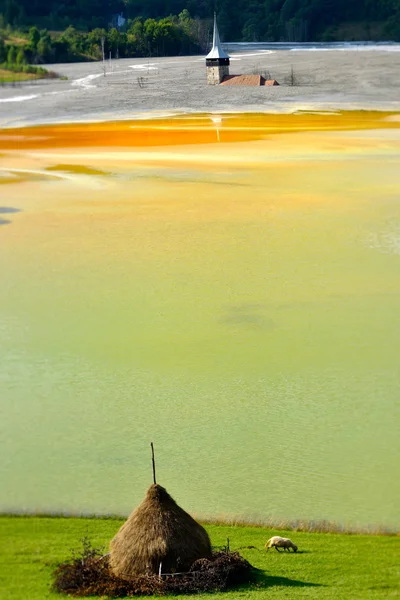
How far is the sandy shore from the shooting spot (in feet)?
149

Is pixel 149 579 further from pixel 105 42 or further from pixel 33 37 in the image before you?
pixel 105 42

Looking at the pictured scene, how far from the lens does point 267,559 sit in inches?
309

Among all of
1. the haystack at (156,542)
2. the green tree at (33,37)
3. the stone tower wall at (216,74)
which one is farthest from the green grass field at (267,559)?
the green tree at (33,37)

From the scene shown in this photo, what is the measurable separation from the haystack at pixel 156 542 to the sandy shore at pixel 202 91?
114 ft

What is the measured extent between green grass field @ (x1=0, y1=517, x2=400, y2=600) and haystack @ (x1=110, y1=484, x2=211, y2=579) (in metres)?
0.34

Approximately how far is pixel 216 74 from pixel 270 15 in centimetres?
4384

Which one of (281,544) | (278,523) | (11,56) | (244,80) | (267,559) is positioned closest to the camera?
(267,559)

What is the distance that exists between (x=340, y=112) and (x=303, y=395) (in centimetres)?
3265

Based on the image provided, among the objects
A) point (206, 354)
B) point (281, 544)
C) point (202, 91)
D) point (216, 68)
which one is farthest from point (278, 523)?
point (216, 68)

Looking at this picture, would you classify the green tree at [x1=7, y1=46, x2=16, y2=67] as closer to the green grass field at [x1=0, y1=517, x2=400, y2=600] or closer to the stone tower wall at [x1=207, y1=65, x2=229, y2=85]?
the stone tower wall at [x1=207, y1=65, x2=229, y2=85]

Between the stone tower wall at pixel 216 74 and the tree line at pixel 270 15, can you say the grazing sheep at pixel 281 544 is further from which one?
the tree line at pixel 270 15

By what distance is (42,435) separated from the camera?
10898 mm

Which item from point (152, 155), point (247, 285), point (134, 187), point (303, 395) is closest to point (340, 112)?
point (152, 155)

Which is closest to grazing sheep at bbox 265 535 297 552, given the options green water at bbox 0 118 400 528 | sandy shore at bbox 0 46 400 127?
green water at bbox 0 118 400 528
